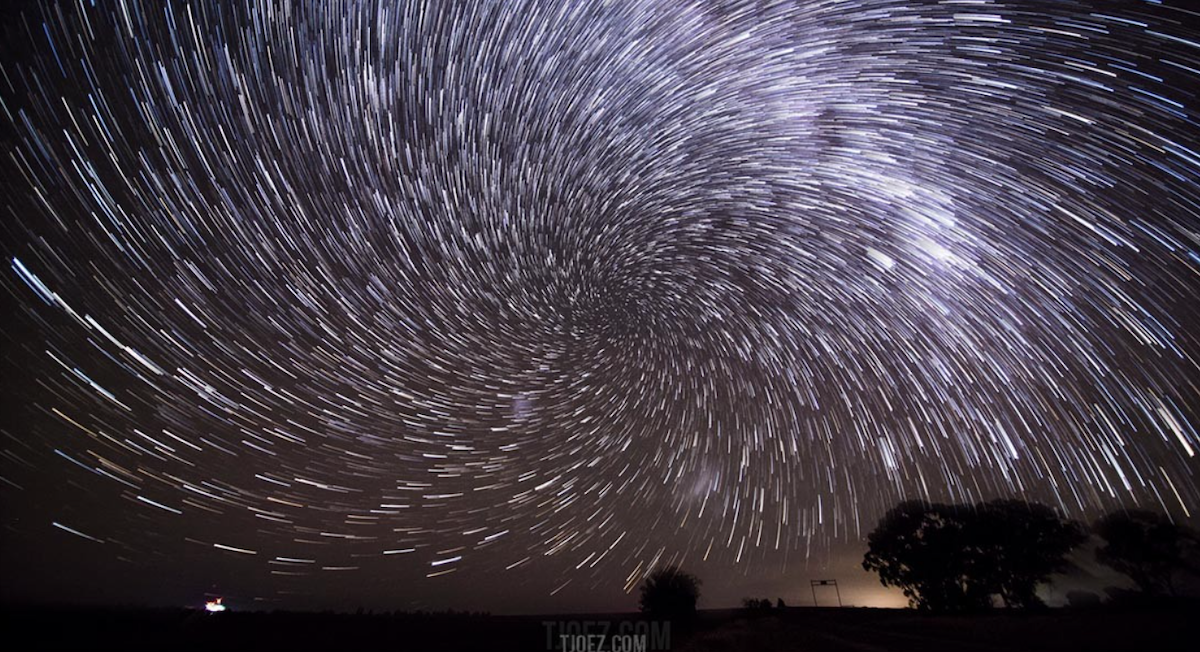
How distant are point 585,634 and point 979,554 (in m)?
27.2

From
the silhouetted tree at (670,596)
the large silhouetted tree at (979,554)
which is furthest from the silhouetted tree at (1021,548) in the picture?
the silhouetted tree at (670,596)

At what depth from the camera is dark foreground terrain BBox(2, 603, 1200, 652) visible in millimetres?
22953

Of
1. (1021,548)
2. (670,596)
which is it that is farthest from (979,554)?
(670,596)

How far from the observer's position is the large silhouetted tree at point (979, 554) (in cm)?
3525

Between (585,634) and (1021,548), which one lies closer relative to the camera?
(585,634)

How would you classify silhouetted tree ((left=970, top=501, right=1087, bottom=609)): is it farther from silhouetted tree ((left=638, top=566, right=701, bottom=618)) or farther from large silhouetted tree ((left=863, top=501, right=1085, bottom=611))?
silhouetted tree ((left=638, top=566, right=701, bottom=618))

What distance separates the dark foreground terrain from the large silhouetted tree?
3.50 meters

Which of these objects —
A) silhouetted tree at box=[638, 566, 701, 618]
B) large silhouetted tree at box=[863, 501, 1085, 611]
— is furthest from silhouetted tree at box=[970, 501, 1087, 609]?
silhouetted tree at box=[638, 566, 701, 618]

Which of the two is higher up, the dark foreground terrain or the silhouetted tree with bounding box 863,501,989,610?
the silhouetted tree with bounding box 863,501,989,610

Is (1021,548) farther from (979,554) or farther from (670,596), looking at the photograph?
(670,596)

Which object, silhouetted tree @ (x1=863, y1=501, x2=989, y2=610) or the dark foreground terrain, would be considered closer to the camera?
the dark foreground terrain

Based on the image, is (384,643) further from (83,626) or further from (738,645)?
(738,645)

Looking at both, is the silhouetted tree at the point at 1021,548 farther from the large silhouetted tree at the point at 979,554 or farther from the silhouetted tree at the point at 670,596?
the silhouetted tree at the point at 670,596

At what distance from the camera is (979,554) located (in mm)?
36375
